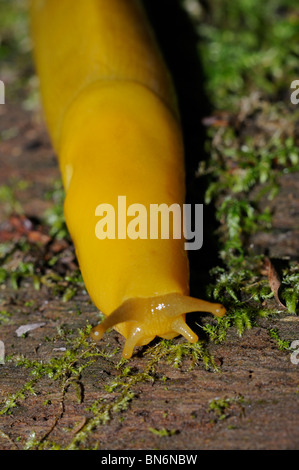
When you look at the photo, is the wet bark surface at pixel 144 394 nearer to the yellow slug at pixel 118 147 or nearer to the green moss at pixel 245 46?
the yellow slug at pixel 118 147

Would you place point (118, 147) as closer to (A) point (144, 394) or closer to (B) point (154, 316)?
(B) point (154, 316)

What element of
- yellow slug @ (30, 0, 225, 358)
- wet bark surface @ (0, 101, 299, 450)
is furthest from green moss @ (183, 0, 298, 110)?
wet bark surface @ (0, 101, 299, 450)

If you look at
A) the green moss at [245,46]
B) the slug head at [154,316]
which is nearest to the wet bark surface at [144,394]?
the slug head at [154,316]

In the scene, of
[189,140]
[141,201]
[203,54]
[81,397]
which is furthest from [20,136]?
[81,397]

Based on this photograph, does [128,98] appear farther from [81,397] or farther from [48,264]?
[81,397]

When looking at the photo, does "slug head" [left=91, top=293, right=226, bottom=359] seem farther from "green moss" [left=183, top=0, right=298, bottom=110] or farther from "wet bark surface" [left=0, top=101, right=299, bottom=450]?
"green moss" [left=183, top=0, right=298, bottom=110]

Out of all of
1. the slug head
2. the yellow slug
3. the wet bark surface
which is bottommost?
the wet bark surface

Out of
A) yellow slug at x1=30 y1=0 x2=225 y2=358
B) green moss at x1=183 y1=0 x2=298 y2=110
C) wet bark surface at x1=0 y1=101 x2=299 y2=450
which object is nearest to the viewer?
wet bark surface at x1=0 y1=101 x2=299 y2=450

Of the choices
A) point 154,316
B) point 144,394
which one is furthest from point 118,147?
point 144,394
